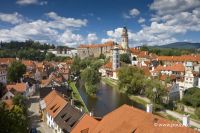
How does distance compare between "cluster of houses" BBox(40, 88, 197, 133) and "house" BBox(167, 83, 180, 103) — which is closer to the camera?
"cluster of houses" BBox(40, 88, 197, 133)

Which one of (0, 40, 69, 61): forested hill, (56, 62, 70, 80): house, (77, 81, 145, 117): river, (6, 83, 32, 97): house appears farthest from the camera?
(0, 40, 69, 61): forested hill

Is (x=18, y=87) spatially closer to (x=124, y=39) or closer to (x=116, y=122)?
(x=116, y=122)

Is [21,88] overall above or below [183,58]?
below

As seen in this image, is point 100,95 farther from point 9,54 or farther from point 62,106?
point 9,54

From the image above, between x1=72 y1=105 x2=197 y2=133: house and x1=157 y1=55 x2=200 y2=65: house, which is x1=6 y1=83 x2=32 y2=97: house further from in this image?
x1=157 y1=55 x2=200 y2=65: house

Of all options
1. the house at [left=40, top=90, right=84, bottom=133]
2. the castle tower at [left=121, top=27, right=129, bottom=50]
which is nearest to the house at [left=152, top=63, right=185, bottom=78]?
the house at [left=40, top=90, right=84, bottom=133]

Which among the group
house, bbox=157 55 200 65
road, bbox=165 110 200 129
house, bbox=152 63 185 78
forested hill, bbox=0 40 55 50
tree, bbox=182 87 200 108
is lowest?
road, bbox=165 110 200 129

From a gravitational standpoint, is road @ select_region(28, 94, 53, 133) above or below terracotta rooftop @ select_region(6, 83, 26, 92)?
below

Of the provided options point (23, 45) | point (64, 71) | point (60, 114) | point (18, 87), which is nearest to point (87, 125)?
point (60, 114)
